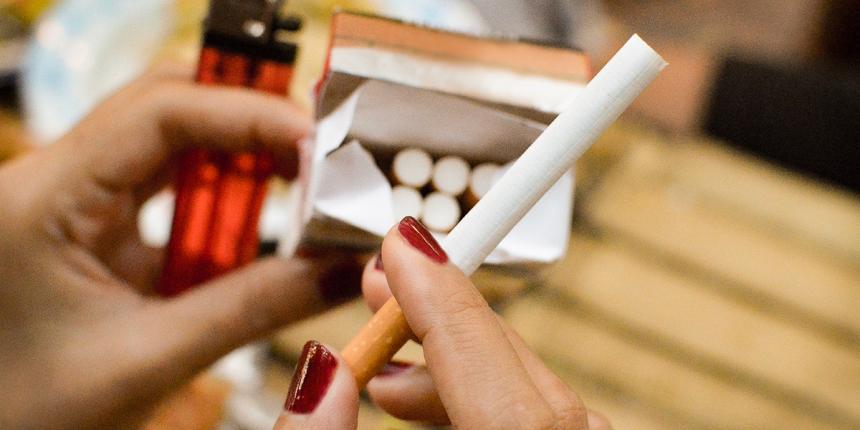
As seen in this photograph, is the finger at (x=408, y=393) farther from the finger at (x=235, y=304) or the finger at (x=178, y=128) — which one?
the finger at (x=178, y=128)

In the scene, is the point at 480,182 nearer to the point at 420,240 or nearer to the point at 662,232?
the point at 420,240

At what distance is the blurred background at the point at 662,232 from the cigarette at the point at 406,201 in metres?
0.11

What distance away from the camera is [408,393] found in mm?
A: 567

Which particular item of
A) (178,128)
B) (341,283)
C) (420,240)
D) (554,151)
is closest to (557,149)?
(554,151)

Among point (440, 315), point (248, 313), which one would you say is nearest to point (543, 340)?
point (248, 313)

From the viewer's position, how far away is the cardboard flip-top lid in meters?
0.52

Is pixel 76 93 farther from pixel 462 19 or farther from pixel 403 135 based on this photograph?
pixel 403 135

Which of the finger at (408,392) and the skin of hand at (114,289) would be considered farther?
the skin of hand at (114,289)

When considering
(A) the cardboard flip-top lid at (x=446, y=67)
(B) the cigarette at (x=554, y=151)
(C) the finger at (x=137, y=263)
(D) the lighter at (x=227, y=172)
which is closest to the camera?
(B) the cigarette at (x=554, y=151)

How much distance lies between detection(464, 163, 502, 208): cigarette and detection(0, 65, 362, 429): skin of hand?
0.16 m

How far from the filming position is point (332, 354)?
1.55 feet

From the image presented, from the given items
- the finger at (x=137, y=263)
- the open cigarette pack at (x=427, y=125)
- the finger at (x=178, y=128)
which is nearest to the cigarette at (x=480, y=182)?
the open cigarette pack at (x=427, y=125)

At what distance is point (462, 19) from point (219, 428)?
0.77 m

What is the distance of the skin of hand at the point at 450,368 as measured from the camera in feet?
1.39
